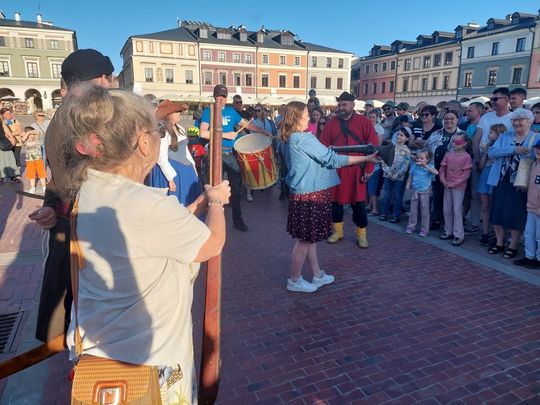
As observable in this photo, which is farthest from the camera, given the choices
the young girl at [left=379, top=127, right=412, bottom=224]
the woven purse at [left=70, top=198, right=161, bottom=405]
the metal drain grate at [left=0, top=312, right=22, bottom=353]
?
the young girl at [left=379, top=127, right=412, bottom=224]

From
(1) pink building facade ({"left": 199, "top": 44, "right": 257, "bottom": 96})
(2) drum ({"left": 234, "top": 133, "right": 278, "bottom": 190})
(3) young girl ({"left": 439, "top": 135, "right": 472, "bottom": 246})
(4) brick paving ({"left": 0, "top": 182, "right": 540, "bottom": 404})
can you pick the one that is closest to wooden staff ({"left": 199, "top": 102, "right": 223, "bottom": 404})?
(4) brick paving ({"left": 0, "top": 182, "right": 540, "bottom": 404})

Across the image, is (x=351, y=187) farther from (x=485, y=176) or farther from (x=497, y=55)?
(x=497, y=55)

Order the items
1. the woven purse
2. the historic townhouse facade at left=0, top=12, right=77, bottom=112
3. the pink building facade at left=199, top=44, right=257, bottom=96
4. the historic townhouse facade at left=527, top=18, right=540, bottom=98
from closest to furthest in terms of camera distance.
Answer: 1. the woven purse
2. the historic townhouse facade at left=527, top=18, right=540, bottom=98
3. the historic townhouse facade at left=0, top=12, right=77, bottom=112
4. the pink building facade at left=199, top=44, right=257, bottom=96

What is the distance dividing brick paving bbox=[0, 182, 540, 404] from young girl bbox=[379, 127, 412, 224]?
5.65 feet

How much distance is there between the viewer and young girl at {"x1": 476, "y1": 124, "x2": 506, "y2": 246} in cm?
589

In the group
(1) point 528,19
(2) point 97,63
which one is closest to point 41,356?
(2) point 97,63

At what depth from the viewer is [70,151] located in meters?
1.39

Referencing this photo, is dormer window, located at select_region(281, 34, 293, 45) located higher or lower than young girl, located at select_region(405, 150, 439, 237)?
higher

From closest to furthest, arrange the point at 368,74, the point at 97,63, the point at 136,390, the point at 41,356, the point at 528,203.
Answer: the point at 136,390 < the point at 41,356 < the point at 97,63 < the point at 528,203 < the point at 368,74

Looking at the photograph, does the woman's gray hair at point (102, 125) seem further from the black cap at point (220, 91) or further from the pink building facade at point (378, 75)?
the pink building facade at point (378, 75)

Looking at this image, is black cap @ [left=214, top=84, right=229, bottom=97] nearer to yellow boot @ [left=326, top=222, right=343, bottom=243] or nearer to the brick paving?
the brick paving

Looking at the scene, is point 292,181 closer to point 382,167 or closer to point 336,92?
point 382,167

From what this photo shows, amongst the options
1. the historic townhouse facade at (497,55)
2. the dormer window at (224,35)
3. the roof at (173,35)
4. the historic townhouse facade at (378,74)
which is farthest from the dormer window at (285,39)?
the historic townhouse facade at (497,55)

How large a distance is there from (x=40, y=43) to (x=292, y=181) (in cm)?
6273
